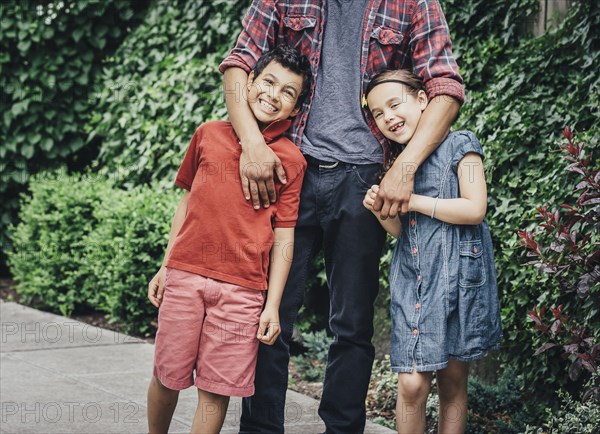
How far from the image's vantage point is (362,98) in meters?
3.17

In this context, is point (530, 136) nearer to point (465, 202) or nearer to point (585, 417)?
point (465, 202)

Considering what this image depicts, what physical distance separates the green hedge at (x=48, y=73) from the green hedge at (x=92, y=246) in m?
0.34

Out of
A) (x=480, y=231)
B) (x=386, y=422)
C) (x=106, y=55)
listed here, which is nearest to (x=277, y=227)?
(x=480, y=231)

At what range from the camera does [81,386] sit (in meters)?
4.49

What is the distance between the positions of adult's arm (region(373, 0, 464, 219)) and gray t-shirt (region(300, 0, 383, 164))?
204 millimetres

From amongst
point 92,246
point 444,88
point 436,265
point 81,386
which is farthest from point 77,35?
point 436,265

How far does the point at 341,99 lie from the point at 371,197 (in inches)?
16.6

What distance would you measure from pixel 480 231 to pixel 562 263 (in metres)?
0.61

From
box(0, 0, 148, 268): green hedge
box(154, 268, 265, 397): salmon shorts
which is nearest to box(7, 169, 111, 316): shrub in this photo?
box(0, 0, 148, 268): green hedge

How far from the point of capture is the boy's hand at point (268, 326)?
3.04 metres

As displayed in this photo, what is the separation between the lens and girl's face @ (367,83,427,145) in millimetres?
3055

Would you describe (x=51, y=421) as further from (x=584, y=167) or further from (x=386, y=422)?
(x=584, y=167)

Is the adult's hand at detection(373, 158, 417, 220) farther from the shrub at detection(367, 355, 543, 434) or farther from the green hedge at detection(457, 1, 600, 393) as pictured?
the shrub at detection(367, 355, 543, 434)

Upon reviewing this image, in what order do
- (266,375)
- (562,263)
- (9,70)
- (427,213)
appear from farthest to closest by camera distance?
(9,70) → (562,263) → (266,375) → (427,213)
